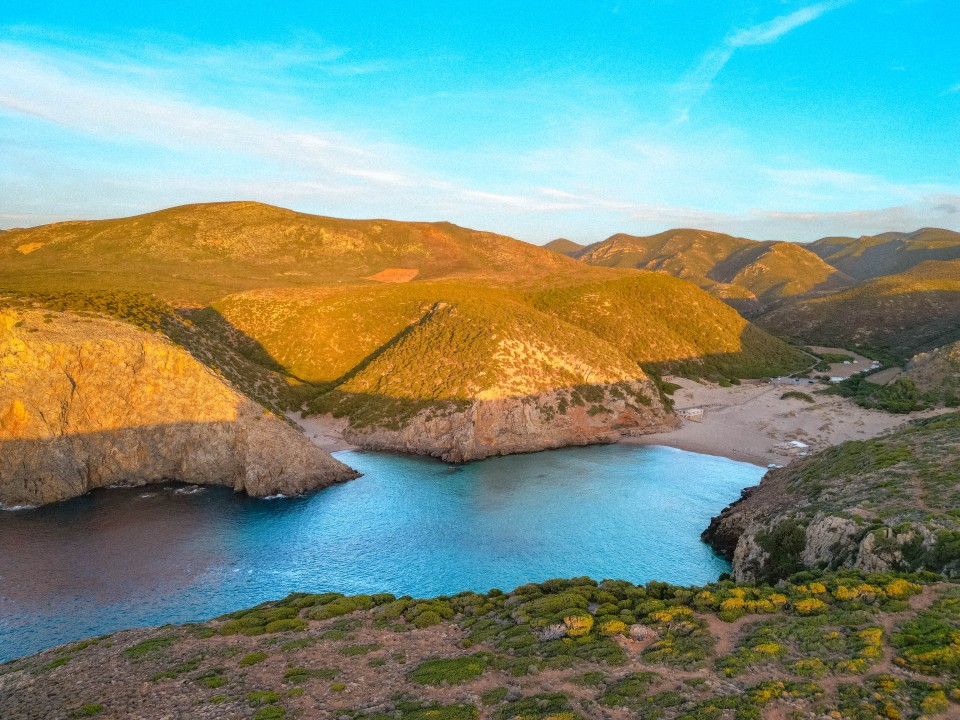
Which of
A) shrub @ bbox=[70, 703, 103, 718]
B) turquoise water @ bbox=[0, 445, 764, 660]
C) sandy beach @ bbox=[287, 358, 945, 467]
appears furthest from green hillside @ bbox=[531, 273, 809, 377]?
shrub @ bbox=[70, 703, 103, 718]

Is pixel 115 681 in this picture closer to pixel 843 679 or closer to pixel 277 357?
pixel 843 679

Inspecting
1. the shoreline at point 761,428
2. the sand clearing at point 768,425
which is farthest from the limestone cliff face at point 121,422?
the sand clearing at point 768,425

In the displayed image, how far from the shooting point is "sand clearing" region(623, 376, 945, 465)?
86375mm

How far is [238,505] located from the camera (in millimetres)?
65000

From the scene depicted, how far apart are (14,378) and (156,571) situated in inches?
1470

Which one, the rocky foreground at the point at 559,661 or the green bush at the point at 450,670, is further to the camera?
the green bush at the point at 450,670

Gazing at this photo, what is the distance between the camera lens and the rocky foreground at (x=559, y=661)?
22141 millimetres

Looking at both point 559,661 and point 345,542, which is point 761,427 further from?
point 559,661

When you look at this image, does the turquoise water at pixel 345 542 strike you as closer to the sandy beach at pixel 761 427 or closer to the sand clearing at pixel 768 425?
the sand clearing at pixel 768 425

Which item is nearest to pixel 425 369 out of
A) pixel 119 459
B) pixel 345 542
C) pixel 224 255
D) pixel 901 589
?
pixel 345 542

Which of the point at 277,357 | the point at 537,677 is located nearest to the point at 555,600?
the point at 537,677

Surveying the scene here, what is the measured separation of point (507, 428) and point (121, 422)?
186 feet

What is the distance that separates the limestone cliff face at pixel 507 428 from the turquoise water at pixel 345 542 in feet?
31.8

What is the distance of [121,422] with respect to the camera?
69.4 metres
